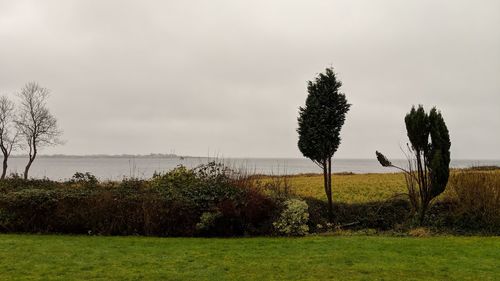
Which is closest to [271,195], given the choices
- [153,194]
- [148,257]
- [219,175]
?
[219,175]

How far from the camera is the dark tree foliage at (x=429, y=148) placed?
49.2ft

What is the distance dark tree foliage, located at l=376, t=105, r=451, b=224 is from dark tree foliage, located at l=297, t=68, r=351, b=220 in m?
2.38

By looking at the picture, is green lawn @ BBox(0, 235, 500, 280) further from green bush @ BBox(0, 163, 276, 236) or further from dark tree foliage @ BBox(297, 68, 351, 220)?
dark tree foliage @ BBox(297, 68, 351, 220)

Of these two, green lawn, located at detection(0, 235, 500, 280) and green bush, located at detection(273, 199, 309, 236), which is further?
green bush, located at detection(273, 199, 309, 236)

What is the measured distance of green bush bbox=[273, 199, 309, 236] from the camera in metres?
13.4

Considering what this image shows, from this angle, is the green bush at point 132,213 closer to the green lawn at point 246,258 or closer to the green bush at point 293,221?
the green bush at point 293,221

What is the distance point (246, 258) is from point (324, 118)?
7661mm

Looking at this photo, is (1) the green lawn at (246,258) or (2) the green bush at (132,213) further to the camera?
(2) the green bush at (132,213)

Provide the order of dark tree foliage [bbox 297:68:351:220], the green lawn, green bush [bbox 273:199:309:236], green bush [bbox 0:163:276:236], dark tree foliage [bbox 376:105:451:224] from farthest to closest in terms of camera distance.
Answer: dark tree foliage [bbox 297:68:351:220], dark tree foliage [bbox 376:105:451:224], green bush [bbox 273:199:309:236], green bush [bbox 0:163:276:236], the green lawn

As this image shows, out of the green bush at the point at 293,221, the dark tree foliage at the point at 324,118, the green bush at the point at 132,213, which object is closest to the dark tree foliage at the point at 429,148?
the dark tree foliage at the point at 324,118

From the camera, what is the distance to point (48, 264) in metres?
8.89

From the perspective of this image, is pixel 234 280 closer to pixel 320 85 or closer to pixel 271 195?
pixel 271 195

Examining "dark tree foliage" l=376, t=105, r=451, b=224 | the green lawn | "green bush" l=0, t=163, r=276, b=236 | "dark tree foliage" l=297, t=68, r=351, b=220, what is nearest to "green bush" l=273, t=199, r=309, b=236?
"green bush" l=0, t=163, r=276, b=236

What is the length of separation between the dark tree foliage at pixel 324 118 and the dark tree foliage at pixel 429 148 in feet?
7.80
